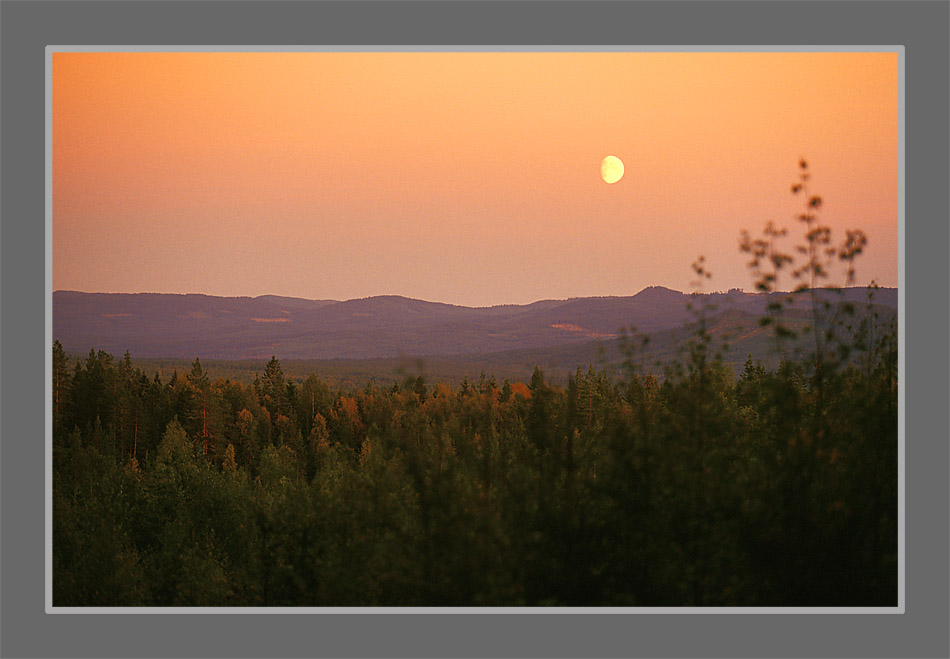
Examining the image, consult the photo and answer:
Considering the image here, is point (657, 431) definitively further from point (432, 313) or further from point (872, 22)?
point (872, 22)

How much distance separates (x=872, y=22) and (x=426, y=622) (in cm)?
435

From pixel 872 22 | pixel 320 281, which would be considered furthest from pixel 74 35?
pixel 872 22

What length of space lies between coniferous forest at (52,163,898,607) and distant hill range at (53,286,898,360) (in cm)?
21

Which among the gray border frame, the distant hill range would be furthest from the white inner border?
the distant hill range

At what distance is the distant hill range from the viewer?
5301mm

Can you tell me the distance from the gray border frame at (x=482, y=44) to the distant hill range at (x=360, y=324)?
678mm

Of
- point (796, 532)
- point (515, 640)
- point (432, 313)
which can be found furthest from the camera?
point (432, 313)

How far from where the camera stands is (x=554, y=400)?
5402mm

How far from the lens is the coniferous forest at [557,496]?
511 centimetres

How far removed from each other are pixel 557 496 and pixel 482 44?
9.11ft

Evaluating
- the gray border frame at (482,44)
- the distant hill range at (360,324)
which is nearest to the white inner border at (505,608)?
the gray border frame at (482,44)

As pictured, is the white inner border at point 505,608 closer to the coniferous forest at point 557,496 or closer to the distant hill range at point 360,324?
the coniferous forest at point 557,496

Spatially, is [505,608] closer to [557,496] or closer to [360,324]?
[557,496]

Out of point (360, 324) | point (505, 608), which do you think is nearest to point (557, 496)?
point (505, 608)
